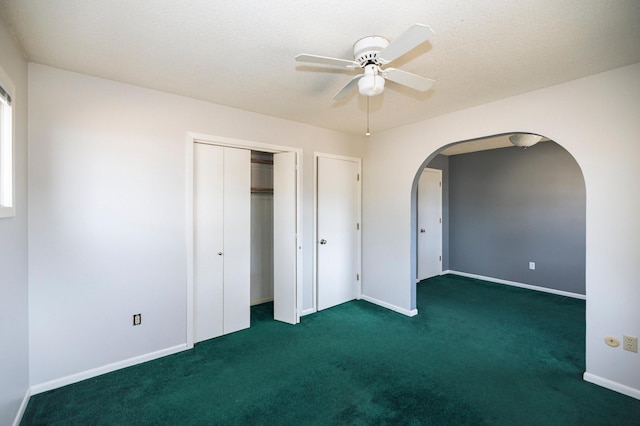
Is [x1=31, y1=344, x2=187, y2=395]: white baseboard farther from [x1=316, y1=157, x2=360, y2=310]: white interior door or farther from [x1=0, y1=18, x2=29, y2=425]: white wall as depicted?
[x1=316, y1=157, x2=360, y2=310]: white interior door

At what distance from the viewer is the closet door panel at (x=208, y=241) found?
2.96 metres

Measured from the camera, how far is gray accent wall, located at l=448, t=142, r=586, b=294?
444 cm

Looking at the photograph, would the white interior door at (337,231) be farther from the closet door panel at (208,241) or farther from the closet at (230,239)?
the closet door panel at (208,241)

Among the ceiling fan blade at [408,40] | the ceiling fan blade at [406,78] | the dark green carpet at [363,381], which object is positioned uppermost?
the ceiling fan blade at [406,78]

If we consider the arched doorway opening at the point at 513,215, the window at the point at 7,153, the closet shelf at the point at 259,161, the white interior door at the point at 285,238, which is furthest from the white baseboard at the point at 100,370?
the arched doorway opening at the point at 513,215

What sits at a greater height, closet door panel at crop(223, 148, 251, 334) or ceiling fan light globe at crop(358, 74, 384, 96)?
ceiling fan light globe at crop(358, 74, 384, 96)

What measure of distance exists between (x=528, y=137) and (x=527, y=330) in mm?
2378

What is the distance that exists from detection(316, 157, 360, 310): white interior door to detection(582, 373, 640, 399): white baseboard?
2.58 metres

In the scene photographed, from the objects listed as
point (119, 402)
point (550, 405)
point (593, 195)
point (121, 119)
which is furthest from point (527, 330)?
point (121, 119)

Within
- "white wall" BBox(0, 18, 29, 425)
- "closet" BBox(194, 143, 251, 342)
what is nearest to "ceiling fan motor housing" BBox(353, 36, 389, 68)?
"closet" BBox(194, 143, 251, 342)

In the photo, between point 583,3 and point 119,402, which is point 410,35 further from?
point 119,402

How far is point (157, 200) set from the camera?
8.69 ft

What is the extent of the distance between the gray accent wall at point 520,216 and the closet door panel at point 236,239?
4.42 m

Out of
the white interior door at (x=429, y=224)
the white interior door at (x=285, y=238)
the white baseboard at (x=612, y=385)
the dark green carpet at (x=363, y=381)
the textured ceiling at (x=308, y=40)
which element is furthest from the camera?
the white interior door at (x=429, y=224)
